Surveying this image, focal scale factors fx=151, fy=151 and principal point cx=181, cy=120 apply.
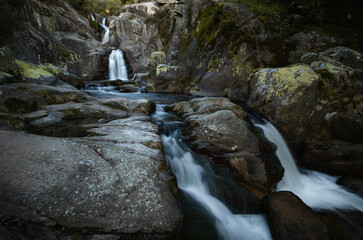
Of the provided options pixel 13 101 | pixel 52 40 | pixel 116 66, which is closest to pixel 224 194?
pixel 13 101

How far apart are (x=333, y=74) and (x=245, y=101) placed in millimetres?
3336

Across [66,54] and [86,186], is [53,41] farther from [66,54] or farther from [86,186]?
[86,186]

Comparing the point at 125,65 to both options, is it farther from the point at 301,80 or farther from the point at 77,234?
the point at 77,234

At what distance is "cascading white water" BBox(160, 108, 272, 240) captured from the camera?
2.84 m

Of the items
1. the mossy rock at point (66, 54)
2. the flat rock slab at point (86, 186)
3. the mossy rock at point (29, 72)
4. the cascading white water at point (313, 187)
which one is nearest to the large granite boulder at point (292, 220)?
the cascading white water at point (313, 187)

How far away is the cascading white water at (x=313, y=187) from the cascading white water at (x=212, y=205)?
4.47ft

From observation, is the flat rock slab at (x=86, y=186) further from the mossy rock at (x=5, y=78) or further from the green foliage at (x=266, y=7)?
the green foliage at (x=266, y=7)

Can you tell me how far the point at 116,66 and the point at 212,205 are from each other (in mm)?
21993

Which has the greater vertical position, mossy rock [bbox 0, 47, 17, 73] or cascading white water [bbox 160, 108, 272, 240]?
mossy rock [bbox 0, 47, 17, 73]

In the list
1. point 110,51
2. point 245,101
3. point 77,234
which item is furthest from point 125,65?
point 77,234

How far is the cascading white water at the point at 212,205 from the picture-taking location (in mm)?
2844

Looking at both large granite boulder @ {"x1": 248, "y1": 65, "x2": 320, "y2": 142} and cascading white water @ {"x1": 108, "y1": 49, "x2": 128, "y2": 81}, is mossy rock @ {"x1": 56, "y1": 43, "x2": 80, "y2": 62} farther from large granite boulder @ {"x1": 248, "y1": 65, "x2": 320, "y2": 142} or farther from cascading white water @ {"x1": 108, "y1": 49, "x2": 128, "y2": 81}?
large granite boulder @ {"x1": 248, "y1": 65, "x2": 320, "y2": 142}

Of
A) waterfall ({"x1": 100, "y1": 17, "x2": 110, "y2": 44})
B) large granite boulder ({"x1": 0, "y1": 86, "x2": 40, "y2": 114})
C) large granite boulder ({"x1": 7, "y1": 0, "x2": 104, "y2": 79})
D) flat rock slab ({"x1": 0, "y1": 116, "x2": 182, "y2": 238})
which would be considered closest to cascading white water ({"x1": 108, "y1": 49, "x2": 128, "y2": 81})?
large granite boulder ({"x1": 7, "y1": 0, "x2": 104, "y2": 79})

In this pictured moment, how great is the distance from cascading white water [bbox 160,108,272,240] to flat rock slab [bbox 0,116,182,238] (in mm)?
1110
